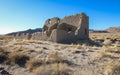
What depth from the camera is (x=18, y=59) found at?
545 inches

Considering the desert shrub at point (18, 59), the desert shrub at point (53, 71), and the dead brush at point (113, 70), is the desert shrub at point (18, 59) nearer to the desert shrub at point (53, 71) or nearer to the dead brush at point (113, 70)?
the desert shrub at point (53, 71)

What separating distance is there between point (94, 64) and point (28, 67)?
420cm

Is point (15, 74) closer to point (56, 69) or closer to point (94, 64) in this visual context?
point (56, 69)

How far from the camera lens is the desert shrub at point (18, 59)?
1345 cm

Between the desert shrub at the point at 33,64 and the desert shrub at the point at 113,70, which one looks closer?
the desert shrub at the point at 113,70

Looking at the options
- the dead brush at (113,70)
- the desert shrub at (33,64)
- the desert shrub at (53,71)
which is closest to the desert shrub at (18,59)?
the desert shrub at (33,64)

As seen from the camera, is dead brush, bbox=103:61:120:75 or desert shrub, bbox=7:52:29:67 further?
desert shrub, bbox=7:52:29:67

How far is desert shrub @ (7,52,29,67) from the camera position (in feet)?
44.1

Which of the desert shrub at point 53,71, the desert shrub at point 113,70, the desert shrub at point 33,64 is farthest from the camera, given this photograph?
the desert shrub at point 33,64

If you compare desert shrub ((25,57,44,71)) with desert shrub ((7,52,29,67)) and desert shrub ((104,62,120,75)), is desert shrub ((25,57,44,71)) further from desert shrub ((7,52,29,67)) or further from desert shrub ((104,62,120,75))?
desert shrub ((104,62,120,75))

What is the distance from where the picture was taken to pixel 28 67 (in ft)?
40.0

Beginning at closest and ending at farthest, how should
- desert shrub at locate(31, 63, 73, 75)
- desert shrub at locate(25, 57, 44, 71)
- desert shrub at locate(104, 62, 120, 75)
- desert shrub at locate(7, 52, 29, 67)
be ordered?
desert shrub at locate(31, 63, 73, 75)
desert shrub at locate(104, 62, 120, 75)
desert shrub at locate(25, 57, 44, 71)
desert shrub at locate(7, 52, 29, 67)

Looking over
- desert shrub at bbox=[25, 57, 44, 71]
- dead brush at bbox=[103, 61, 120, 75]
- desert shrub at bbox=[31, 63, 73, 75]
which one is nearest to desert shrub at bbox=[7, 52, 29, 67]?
desert shrub at bbox=[25, 57, 44, 71]

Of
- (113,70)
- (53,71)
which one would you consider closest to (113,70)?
(113,70)
